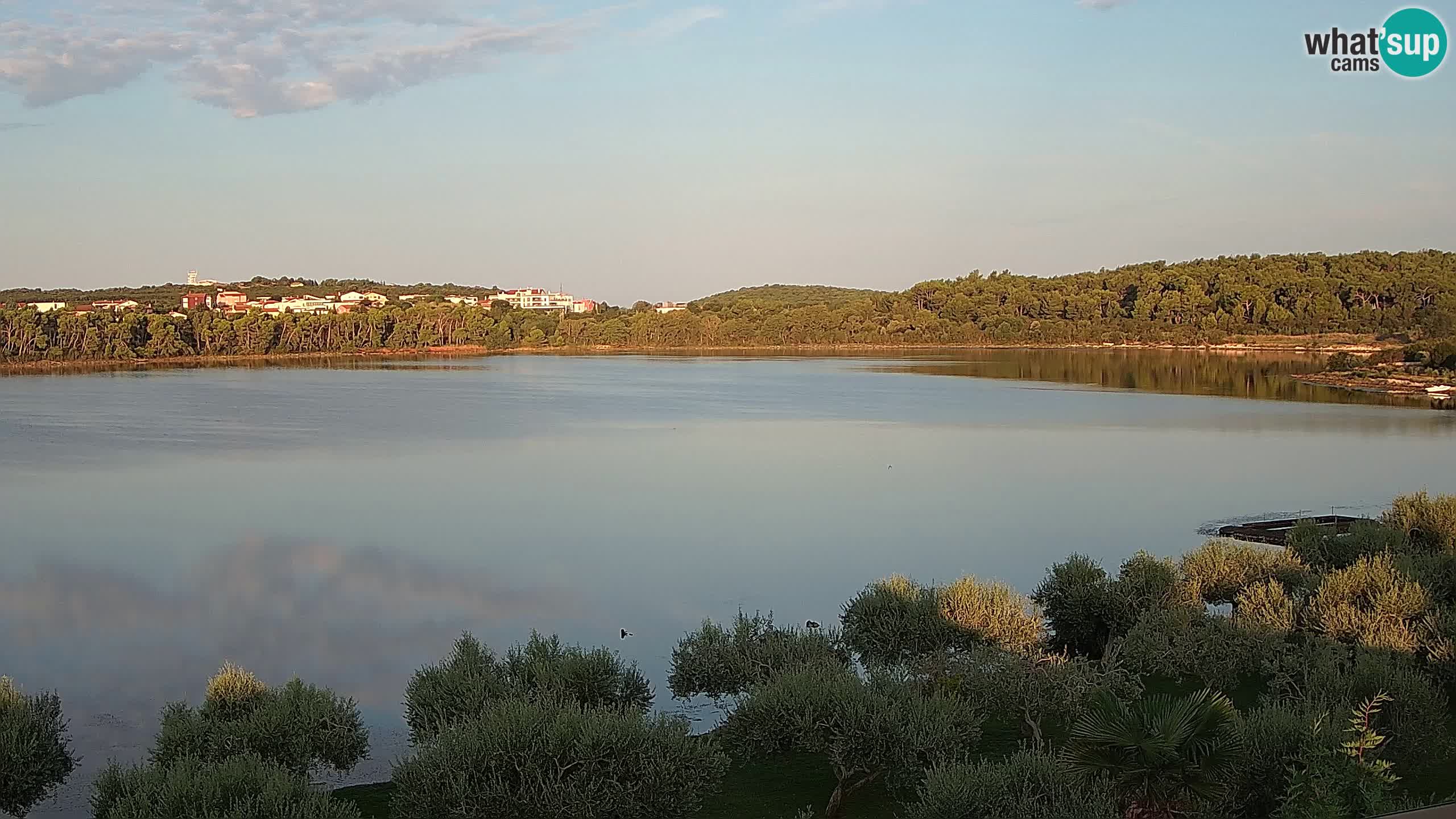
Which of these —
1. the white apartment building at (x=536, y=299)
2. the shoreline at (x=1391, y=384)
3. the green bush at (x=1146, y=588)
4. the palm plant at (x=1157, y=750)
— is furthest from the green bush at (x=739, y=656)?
the white apartment building at (x=536, y=299)

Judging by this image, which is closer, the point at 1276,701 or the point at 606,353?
the point at 1276,701

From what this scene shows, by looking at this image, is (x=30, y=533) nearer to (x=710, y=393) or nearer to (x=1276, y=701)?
(x=1276, y=701)

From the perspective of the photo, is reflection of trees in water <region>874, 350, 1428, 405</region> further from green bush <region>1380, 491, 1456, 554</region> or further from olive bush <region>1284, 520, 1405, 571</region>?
olive bush <region>1284, 520, 1405, 571</region>

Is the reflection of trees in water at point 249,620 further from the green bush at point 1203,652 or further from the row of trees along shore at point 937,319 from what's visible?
the row of trees along shore at point 937,319

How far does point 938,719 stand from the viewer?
843 centimetres

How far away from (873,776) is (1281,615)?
513cm

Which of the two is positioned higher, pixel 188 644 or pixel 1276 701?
pixel 1276 701

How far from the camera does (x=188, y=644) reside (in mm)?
14375

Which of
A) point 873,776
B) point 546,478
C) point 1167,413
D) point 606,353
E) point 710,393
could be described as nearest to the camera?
point 873,776

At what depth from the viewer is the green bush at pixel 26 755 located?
28.9 ft

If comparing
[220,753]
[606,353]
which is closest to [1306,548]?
[220,753]

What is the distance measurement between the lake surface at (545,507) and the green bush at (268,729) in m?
0.51

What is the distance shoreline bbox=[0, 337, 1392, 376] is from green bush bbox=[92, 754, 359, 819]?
243 ft

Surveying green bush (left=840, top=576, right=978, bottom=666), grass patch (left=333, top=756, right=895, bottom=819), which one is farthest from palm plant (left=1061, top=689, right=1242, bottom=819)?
green bush (left=840, top=576, right=978, bottom=666)
